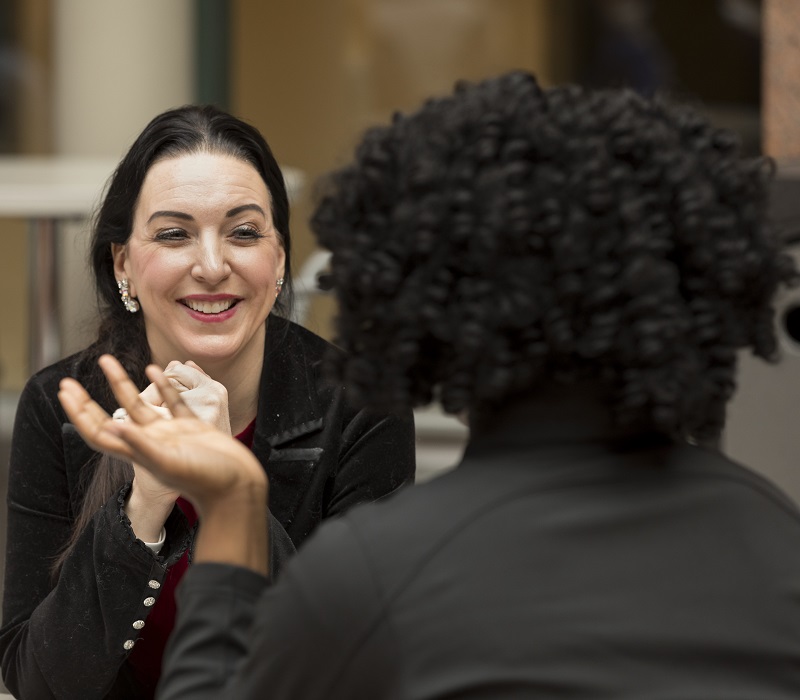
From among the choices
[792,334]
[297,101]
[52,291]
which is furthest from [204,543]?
[297,101]

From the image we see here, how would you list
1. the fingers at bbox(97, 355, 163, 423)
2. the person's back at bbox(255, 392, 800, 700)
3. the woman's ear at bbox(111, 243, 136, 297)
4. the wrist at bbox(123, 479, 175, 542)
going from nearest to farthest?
the person's back at bbox(255, 392, 800, 700)
the fingers at bbox(97, 355, 163, 423)
the wrist at bbox(123, 479, 175, 542)
the woman's ear at bbox(111, 243, 136, 297)

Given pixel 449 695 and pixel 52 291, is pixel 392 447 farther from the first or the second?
pixel 52 291

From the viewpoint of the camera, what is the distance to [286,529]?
238cm

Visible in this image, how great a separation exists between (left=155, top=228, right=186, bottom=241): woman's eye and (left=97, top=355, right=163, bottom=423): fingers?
2.91 ft

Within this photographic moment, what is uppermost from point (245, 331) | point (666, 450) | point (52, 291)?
point (666, 450)

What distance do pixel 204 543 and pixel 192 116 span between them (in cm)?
125

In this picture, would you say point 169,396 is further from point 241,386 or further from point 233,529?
point 241,386

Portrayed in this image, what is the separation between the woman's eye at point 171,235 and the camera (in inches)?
94.3

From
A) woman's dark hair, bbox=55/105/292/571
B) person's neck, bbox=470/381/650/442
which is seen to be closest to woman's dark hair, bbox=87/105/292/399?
woman's dark hair, bbox=55/105/292/571

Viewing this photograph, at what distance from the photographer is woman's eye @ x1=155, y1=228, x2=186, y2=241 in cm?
240

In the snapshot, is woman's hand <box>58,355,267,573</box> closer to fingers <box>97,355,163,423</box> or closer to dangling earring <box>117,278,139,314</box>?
fingers <box>97,355,163,423</box>

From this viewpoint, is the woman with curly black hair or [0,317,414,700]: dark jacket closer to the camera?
the woman with curly black hair

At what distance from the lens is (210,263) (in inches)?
92.4

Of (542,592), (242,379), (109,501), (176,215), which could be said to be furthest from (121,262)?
(542,592)
